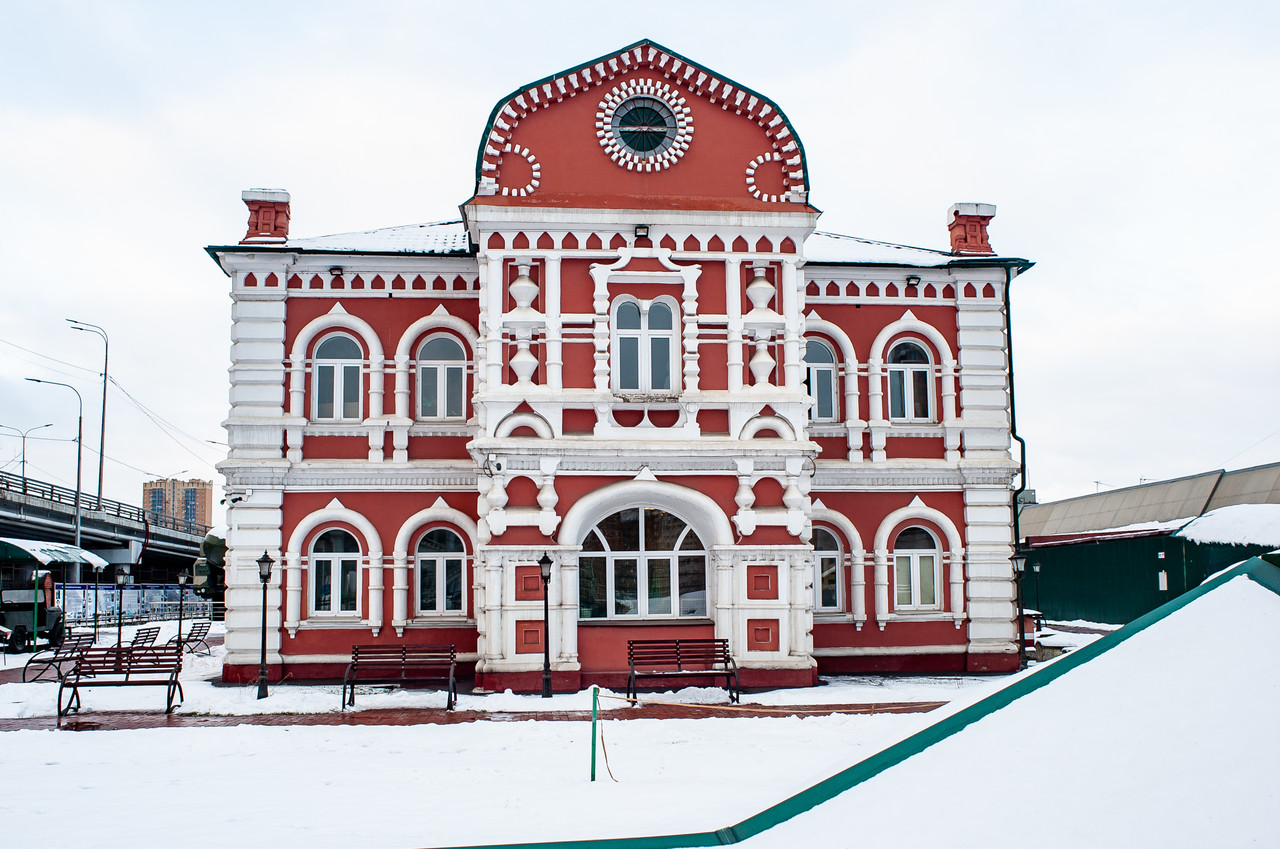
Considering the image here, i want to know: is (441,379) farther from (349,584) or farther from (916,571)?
(916,571)

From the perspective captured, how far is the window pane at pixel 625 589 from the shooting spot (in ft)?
60.3

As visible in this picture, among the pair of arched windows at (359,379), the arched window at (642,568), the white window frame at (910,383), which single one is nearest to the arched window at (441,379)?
the pair of arched windows at (359,379)

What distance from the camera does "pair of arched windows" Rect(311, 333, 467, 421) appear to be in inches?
806

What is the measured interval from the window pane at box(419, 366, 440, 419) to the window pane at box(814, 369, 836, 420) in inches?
303

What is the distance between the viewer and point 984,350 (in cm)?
2164

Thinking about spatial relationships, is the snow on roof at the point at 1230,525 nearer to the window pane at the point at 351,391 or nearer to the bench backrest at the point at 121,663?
the window pane at the point at 351,391

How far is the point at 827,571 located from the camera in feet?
69.6

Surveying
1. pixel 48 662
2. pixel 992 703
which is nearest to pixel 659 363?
pixel 992 703

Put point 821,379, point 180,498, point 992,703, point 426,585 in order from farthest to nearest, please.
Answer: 1. point 180,498
2. point 821,379
3. point 426,585
4. point 992,703

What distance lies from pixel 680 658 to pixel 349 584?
22.5 feet

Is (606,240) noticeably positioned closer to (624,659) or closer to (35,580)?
(624,659)

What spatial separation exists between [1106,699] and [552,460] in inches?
501

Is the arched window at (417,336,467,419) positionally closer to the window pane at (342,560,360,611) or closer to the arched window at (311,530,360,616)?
the arched window at (311,530,360,616)

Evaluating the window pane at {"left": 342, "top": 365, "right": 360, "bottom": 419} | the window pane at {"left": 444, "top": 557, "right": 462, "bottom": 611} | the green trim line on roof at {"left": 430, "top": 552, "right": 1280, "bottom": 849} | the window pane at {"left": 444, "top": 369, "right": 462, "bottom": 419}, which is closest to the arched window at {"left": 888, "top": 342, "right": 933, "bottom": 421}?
the window pane at {"left": 444, "top": 369, "right": 462, "bottom": 419}
